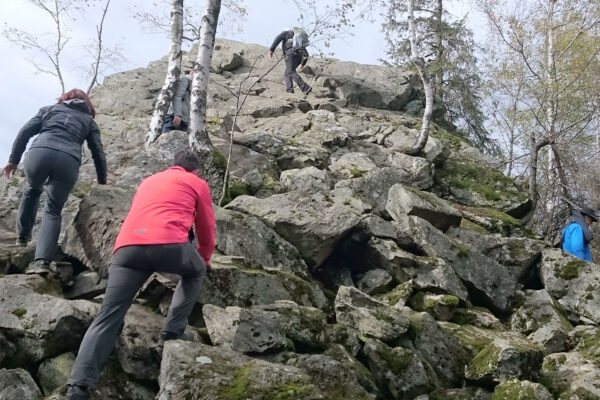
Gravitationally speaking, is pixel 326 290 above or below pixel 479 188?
below

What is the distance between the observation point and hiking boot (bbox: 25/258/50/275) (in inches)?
304

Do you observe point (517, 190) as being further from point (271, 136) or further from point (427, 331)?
point (427, 331)

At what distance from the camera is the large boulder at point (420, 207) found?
1240cm

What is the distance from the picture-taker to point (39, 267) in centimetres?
776

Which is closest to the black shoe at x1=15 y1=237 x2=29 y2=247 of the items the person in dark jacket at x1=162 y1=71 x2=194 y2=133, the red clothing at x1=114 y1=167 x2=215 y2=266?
the red clothing at x1=114 y1=167 x2=215 y2=266

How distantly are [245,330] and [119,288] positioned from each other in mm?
1610

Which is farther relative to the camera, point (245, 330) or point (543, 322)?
point (543, 322)

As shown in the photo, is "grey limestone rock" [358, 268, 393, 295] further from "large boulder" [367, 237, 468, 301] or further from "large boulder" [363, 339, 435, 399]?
"large boulder" [363, 339, 435, 399]

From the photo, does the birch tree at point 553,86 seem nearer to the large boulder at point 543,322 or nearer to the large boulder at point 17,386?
the large boulder at point 543,322

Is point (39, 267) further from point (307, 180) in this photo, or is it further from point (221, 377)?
point (307, 180)

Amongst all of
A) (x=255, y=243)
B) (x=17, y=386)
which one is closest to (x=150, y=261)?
(x=17, y=386)

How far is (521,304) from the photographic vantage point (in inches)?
432

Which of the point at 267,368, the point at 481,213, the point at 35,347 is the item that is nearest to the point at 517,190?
the point at 481,213

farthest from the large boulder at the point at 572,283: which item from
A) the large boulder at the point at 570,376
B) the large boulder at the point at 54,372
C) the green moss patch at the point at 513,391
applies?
the large boulder at the point at 54,372
